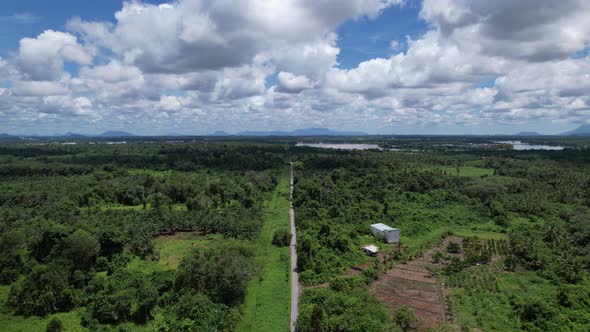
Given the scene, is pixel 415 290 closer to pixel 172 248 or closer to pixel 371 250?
pixel 371 250

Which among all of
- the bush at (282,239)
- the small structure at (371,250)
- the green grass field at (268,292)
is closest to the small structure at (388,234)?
the small structure at (371,250)

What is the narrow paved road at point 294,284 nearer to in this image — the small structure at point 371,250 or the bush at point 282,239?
the bush at point 282,239

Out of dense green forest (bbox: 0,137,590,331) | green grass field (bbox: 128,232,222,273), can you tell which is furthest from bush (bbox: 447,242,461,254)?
green grass field (bbox: 128,232,222,273)

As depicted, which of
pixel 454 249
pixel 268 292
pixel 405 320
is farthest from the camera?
pixel 454 249

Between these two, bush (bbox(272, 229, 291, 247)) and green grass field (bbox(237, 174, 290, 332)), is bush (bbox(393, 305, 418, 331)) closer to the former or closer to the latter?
green grass field (bbox(237, 174, 290, 332))

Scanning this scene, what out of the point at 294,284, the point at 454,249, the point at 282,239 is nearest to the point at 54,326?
the point at 294,284

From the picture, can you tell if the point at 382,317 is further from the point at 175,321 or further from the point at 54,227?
the point at 54,227
